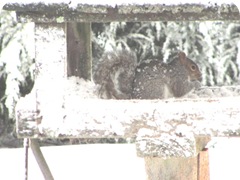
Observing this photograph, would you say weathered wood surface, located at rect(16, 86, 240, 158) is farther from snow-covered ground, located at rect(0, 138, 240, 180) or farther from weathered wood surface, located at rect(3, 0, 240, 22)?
snow-covered ground, located at rect(0, 138, 240, 180)

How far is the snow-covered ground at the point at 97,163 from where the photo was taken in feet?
9.35

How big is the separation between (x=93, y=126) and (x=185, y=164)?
1.56 ft

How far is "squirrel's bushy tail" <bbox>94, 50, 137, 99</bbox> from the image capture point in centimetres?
146

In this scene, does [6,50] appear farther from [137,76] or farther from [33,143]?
[33,143]

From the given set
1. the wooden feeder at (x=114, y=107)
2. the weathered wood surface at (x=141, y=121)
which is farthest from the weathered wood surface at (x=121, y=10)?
the weathered wood surface at (x=141, y=121)

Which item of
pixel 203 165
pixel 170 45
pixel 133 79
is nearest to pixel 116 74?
pixel 133 79

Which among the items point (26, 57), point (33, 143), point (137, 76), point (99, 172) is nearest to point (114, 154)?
point (99, 172)

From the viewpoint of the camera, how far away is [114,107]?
112cm

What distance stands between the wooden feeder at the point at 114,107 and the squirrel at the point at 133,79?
30 cm

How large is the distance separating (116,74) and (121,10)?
0.40 m

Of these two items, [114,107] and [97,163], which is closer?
[114,107]

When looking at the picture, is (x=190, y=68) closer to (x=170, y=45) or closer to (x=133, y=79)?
(x=133, y=79)

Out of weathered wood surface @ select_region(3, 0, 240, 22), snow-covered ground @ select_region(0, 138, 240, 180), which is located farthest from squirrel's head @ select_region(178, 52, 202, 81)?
snow-covered ground @ select_region(0, 138, 240, 180)

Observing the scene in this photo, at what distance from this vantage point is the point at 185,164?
152cm
